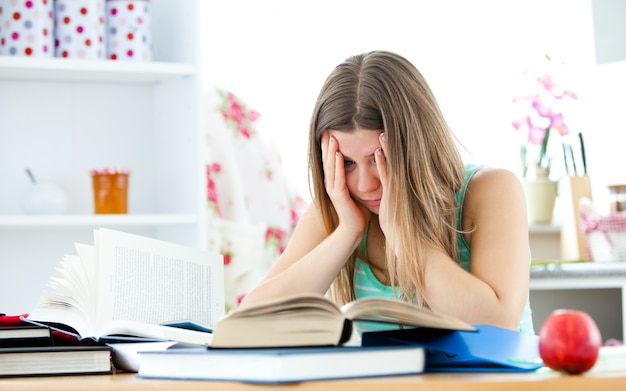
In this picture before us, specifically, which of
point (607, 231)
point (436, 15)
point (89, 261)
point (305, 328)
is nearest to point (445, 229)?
point (89, 261)

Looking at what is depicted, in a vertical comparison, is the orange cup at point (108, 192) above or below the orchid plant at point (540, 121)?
below

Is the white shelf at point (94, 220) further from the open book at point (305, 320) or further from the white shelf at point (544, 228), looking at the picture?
the open book at point (305, 320)

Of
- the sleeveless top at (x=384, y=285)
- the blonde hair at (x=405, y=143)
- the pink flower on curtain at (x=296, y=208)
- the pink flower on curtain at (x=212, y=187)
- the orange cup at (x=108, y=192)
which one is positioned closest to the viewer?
the blonde hair at (x=405, y=143)

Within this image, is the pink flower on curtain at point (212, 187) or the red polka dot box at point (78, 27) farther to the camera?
the pink flower on curtain at point (212, 187)

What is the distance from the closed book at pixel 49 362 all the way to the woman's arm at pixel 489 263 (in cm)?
56

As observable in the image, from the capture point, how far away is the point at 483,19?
3.44 m

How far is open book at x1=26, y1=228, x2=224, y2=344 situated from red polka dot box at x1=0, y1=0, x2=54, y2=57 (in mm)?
1322

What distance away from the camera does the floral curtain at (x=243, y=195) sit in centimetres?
279

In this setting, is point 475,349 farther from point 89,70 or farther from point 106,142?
point 106,142

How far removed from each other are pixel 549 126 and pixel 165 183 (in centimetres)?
140

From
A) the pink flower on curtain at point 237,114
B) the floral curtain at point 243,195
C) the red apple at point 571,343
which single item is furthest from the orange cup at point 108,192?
the red apple at point 571,343

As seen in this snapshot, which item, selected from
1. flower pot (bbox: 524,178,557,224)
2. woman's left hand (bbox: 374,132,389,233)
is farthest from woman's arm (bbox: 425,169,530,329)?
flower pot (bbox: 524,178,557,224)

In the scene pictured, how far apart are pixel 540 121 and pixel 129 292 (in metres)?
2.35

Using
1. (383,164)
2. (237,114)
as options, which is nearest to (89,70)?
(237,114)
